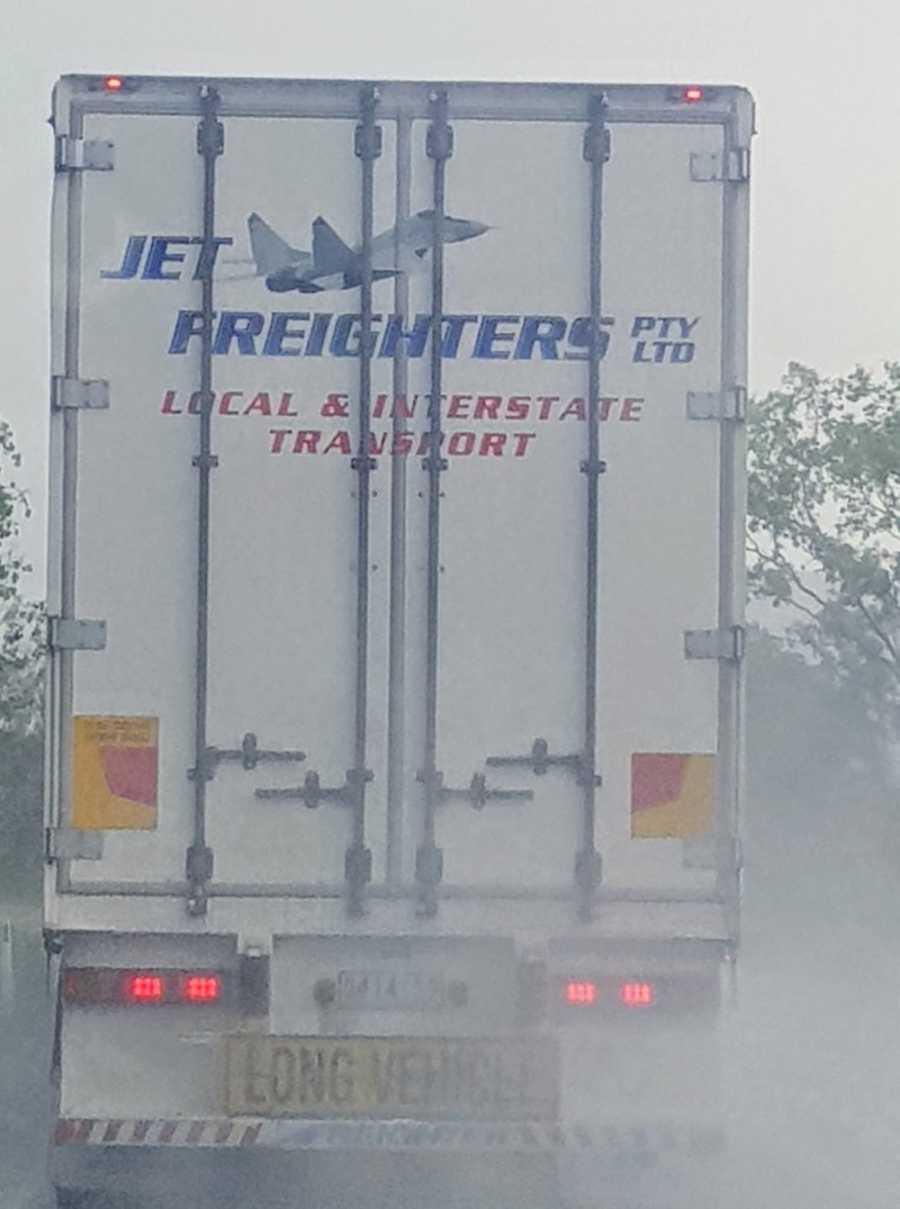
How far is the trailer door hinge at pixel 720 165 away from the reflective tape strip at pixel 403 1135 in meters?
3.42

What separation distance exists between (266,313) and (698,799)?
7.70 ft

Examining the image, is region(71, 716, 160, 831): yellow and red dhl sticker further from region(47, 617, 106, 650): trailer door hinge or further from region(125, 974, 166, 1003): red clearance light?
region(125, 974, 166, 1003): red clearance light

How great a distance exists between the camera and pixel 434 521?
9.83m

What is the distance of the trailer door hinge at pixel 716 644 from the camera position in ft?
32.0

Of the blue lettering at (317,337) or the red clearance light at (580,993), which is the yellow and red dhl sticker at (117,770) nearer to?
the blue lettering at (317,337)

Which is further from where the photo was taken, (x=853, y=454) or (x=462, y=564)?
(x=853, y=454)

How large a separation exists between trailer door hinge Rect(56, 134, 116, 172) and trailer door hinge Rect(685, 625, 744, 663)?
8.86 feet

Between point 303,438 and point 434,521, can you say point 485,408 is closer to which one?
point 434,521

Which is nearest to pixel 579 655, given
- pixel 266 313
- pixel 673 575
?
pixel 673 575

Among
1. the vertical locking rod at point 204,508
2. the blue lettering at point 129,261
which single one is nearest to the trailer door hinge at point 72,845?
the vertical locking rod at point 204,508

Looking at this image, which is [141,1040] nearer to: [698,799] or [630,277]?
[698,799]

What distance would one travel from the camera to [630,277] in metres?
9.91

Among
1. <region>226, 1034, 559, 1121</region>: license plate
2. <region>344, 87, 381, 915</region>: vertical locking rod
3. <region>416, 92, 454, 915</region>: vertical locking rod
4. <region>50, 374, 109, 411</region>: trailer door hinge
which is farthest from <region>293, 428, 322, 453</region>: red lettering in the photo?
<region>226, 1034, 559, 1121</region>: license plate

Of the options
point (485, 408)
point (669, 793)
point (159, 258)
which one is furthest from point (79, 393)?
point (669, 793)
